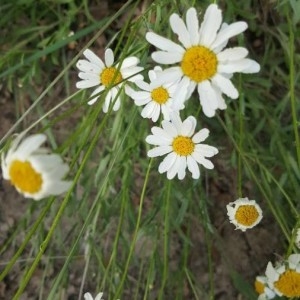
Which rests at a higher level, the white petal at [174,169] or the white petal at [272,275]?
the white petal at [174,169]

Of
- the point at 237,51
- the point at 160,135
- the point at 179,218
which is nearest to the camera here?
the point at 237,51

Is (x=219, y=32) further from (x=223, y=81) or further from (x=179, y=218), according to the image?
(x=179, y=218)

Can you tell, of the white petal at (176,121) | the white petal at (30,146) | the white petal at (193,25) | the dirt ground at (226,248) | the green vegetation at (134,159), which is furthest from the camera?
the dirt ground at (226,248)

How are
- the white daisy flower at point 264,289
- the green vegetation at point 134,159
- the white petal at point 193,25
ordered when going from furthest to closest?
the green vegetation at point 134,159, the white daisy flower at point 264,289, the white petal at point 193,25

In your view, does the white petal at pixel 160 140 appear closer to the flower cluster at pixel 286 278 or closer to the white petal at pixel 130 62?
the white petal at pixel 130 62

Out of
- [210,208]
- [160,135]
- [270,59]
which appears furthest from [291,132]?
[160,135]

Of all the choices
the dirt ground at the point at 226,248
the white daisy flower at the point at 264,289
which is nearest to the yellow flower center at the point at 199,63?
the white daisy flower at the point at 264,289

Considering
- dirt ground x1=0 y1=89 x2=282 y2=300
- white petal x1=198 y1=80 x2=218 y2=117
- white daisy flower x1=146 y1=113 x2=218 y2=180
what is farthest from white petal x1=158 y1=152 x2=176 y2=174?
dirt ground x1=0 y1=89 x2=282 y2=300
